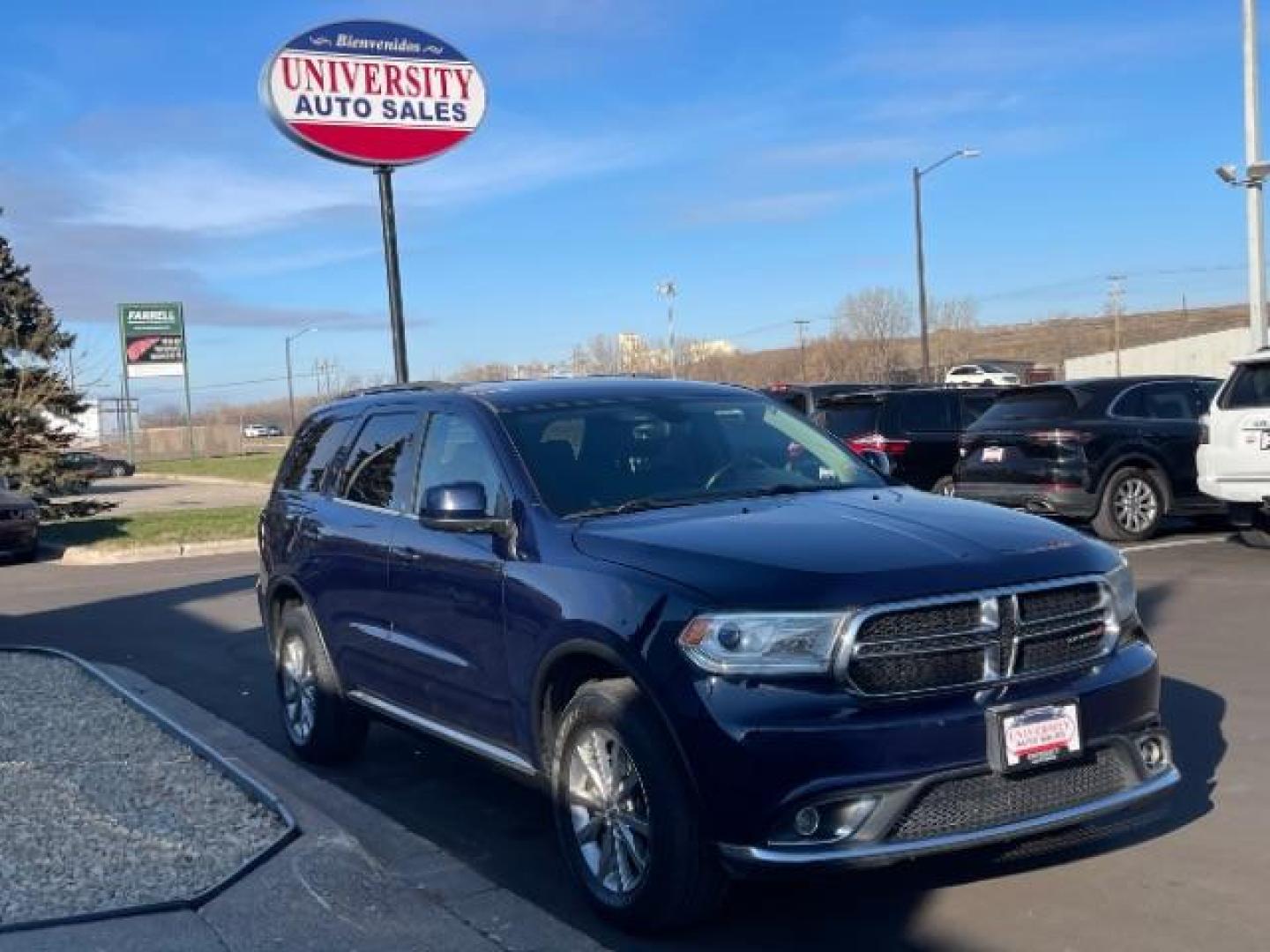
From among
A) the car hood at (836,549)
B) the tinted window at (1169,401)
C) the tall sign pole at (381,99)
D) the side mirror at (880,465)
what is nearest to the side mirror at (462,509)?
the car hood at (836,549)

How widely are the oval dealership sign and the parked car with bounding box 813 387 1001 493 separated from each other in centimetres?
608

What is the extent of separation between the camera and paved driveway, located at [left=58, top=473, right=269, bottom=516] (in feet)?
103

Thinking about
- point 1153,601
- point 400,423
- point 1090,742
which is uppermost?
point 400,423

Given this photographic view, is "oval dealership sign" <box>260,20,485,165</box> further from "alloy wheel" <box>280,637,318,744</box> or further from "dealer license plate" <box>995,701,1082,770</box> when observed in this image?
"dealer license plate" <box>995,701,1082,770</box>

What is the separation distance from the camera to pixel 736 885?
4.65 metres

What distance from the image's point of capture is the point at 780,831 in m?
3.86

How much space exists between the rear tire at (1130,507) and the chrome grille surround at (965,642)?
31.7ft

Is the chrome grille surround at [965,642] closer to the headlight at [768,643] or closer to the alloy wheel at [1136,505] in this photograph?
the headlight at [768,643]

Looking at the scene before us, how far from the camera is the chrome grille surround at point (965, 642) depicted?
3910mm

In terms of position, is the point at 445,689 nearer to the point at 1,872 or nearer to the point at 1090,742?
the point at 1,872

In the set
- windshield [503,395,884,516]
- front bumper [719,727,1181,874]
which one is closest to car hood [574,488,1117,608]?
windshield [503,395,884,516]

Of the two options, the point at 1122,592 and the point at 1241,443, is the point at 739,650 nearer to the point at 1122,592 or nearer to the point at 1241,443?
the point at 1122,592

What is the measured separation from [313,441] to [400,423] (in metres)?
1.29

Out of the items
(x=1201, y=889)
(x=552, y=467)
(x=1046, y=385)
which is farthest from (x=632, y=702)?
(x=1046, y=385)
